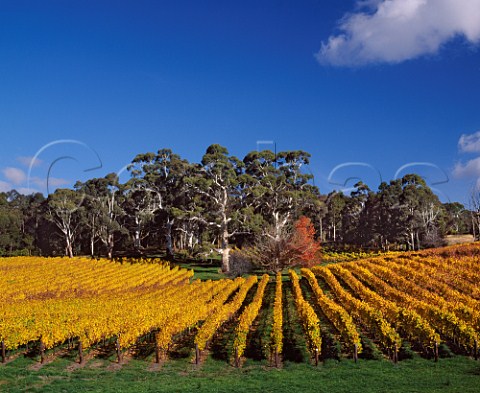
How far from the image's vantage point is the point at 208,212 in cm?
5919

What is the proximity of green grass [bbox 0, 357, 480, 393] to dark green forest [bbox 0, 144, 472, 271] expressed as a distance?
3538 centimetres

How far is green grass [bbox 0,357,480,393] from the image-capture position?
15891 mm

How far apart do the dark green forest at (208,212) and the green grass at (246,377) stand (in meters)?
35.4

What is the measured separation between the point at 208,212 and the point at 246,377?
4168 cm

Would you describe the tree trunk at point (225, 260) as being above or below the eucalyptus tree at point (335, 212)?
below

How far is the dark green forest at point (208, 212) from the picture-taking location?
5919cm

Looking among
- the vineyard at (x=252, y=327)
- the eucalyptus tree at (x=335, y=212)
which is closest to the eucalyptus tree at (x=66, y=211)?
the vineyard at (x=252, y=327)

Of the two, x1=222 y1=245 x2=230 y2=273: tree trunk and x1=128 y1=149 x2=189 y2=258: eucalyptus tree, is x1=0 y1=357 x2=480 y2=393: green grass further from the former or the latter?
x1=128 y1=149 x2=189 y2=258: eucalyptus tree

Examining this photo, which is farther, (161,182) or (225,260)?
(161,182)

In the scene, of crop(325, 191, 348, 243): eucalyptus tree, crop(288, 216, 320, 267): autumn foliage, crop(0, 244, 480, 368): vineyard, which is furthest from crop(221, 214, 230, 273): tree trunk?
crop(325, 191, 348, 243): eucalyptus tree

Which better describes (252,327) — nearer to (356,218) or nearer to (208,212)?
(208,212)

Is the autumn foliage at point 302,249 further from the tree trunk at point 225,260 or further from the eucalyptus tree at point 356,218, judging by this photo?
the eucalyptus tree at point 356,218

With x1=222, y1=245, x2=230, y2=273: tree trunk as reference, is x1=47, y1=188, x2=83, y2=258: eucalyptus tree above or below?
above

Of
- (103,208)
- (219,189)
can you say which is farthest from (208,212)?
(103,208)
